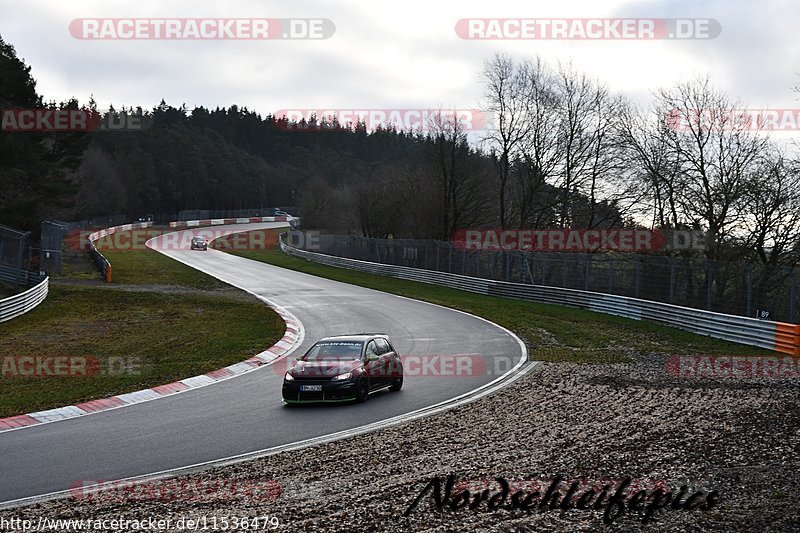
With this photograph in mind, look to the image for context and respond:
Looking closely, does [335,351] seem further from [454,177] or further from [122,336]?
[454,177]

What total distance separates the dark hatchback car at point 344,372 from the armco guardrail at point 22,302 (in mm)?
17224

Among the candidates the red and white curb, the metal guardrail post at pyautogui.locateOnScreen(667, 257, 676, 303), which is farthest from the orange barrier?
the red and white curb

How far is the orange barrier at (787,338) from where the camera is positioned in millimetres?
23297

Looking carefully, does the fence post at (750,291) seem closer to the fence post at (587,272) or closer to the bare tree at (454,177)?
the fence post at (587,272)

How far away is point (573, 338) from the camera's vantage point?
26.3 m

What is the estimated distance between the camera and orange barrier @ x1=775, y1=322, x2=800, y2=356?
23.3 meters

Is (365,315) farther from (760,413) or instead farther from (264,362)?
(760,413)

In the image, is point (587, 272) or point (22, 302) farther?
point (587, 272)

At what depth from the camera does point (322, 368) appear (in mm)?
15984

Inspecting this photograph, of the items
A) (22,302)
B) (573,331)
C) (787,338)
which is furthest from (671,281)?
(22,302)

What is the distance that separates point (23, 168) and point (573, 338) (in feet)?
133

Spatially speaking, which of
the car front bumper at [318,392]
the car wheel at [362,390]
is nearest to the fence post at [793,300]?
the car wheel at [362,390]

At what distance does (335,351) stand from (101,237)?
65886 millimetres

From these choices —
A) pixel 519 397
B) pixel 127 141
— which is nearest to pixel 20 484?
pixel 519 397
